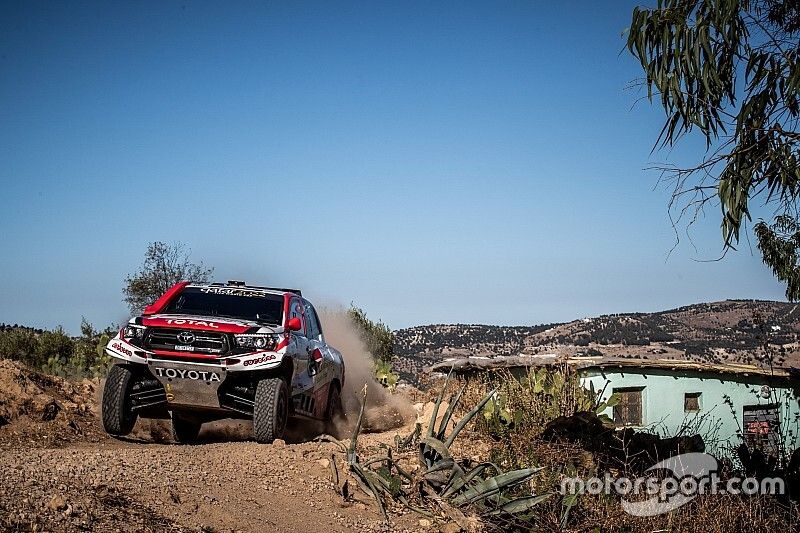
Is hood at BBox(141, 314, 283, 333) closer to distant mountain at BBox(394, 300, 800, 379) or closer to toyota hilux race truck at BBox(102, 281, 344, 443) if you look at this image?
toyota hilux race truck at BBox(102, 281, 344, 443)

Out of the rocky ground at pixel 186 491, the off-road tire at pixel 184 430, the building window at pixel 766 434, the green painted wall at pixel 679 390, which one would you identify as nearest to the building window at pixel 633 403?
the green painted wall at pixel 679 390

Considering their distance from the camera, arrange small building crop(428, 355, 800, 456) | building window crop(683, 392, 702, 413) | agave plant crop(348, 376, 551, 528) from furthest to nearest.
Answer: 1. building window crop(683, 392, 702, 413)
2. small building crop(428, 355, 800, 456)
3. agave plant crop(348, 376, 551, 528)

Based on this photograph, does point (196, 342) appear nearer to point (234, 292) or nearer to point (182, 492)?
point (234, 292)

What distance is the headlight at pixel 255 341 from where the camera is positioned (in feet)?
30.8

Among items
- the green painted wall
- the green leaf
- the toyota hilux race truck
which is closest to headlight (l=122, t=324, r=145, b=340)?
the toyota hilux race truck

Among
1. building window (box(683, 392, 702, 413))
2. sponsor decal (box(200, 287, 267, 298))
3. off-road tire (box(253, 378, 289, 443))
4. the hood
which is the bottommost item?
building window (box(683, 392, 702, 413))

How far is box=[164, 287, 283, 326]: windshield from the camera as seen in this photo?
10.5 meters

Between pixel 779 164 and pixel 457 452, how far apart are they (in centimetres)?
505

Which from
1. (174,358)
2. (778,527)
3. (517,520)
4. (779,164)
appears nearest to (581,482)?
(517,520)

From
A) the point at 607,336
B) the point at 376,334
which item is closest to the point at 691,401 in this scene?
the point at 376,334

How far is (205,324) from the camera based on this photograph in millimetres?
9414

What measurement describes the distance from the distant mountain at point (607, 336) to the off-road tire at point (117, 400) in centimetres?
2869

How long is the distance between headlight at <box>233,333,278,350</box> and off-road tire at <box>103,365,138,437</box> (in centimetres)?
151

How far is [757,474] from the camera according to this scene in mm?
9906
